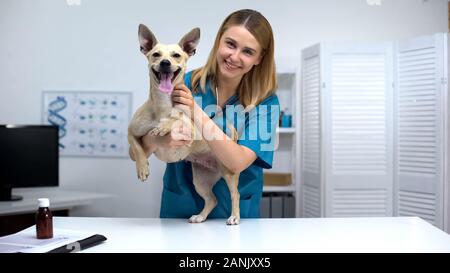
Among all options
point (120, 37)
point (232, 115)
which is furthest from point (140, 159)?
point (120, 37)

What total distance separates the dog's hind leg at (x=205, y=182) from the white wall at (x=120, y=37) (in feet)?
2.10

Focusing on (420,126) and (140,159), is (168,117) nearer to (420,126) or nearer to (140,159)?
(140,159)

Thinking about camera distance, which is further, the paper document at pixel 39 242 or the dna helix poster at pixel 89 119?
the dna helix poster at pixel 89 119

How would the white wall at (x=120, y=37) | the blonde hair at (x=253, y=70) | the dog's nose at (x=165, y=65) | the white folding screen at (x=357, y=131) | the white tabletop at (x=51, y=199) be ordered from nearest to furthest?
the dog's nose at (x=165, y=65), the blonde hair at (x=253, y=70), the white wall at (x=120, y=37), the white tabletop at (x=51, y=199), the white folding screen at (x=357, y=131)

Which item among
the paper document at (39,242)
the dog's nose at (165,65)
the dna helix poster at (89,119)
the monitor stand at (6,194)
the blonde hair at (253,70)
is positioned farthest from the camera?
the dna helix poster at (89,119)

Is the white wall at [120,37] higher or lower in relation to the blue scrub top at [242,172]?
higher

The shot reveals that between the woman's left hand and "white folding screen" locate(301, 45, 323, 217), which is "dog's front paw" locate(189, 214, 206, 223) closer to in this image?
the woman's left hand

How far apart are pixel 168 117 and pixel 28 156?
59.4 inches

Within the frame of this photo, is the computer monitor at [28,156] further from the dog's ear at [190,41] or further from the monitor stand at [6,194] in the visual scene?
the dog's ear at [190,41]

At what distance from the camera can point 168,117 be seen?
3.78 ft

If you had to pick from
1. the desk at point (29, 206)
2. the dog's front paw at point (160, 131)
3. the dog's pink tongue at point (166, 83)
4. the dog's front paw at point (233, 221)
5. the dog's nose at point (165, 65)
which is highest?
the dog's nose at point (165, 65)

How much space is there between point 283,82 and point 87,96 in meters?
1.15

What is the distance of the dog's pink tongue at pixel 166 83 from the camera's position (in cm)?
112

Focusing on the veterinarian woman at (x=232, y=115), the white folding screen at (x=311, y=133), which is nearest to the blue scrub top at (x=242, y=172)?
the veterinarian woman at (x=232, y=115)
